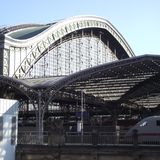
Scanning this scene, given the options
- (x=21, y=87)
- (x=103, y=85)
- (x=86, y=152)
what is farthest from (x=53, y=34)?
(x=86, y=152)

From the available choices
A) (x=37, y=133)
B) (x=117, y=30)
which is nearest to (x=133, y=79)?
(x=37, y=133)

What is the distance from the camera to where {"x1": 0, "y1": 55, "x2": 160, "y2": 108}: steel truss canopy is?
60438 millimetres

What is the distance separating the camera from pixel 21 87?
65312 mm

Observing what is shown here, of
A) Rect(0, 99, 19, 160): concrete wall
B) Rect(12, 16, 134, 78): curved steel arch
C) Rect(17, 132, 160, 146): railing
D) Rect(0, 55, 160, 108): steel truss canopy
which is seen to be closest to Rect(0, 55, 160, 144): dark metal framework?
Rect(0, 55, 160, 108): steel truss canopy

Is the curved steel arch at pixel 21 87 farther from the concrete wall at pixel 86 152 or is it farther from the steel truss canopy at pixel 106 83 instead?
the concrete wall at pixel 86 152

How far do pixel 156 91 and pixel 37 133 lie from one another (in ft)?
128

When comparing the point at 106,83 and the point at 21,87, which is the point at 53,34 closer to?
the point at 106,83

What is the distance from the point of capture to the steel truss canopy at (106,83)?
60.4m

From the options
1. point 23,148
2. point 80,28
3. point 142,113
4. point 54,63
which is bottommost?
point 23,148

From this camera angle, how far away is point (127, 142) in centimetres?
4094

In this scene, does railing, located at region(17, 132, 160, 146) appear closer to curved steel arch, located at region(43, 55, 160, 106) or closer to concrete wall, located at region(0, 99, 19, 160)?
concrete wall, located at region(0, 99, 19, 160)

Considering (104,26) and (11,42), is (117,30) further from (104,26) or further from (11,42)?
(11,42)

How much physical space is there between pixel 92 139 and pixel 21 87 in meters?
27.2

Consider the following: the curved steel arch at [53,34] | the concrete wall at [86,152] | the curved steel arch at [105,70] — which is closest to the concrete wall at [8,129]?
the concrete wall at [86,152]
